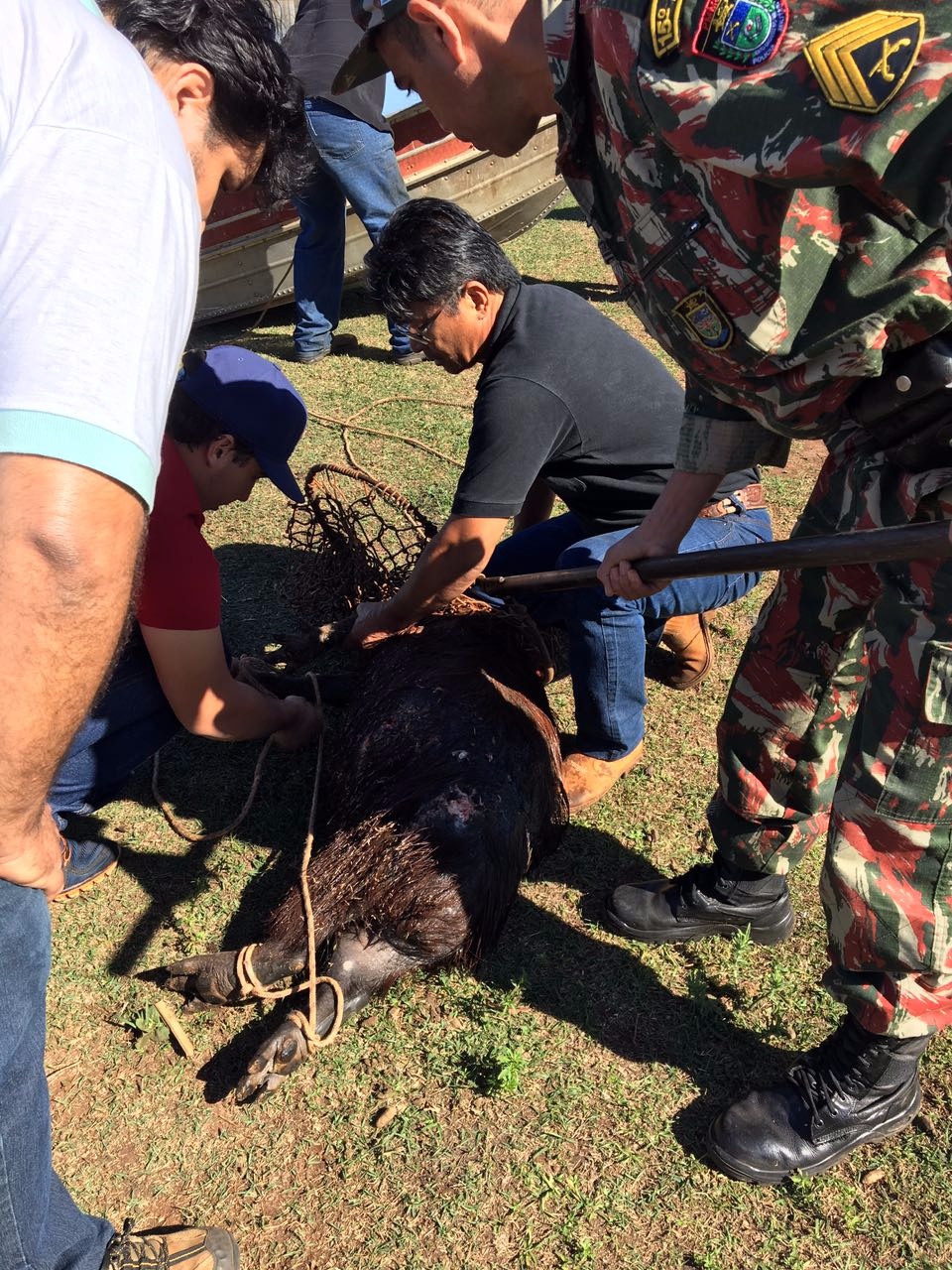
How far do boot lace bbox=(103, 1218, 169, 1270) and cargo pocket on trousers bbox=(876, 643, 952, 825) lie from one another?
1.72 m

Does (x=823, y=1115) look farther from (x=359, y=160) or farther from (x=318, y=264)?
(x=318, y=264)

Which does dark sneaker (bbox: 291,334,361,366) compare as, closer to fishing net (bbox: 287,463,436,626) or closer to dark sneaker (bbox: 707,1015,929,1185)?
fishing net (bbox: 287,463,436,626)

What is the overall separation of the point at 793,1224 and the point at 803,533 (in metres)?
1.55

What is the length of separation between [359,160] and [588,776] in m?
4.30

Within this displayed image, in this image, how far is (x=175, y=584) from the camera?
256cm

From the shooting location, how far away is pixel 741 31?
1551mm

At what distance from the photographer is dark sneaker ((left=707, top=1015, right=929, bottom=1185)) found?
87.7 inches

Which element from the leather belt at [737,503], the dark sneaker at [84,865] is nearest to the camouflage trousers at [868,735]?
the leather belt at [737,503]

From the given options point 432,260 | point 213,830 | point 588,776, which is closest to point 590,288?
point 432,260

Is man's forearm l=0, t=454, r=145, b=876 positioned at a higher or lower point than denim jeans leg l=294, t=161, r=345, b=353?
higher

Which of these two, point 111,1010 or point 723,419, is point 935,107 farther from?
point 111,1010

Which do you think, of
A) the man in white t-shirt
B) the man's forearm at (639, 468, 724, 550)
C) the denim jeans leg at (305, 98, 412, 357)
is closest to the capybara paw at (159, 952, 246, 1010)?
the man in white t-shirt

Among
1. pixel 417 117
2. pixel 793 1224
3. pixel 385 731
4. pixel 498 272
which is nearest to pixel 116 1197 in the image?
pixel 385 731

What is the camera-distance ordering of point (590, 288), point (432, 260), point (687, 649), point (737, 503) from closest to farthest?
1. point (432, 260)
2. point (737, 503)
3. point (687, 649)
4. point (590, 288)
